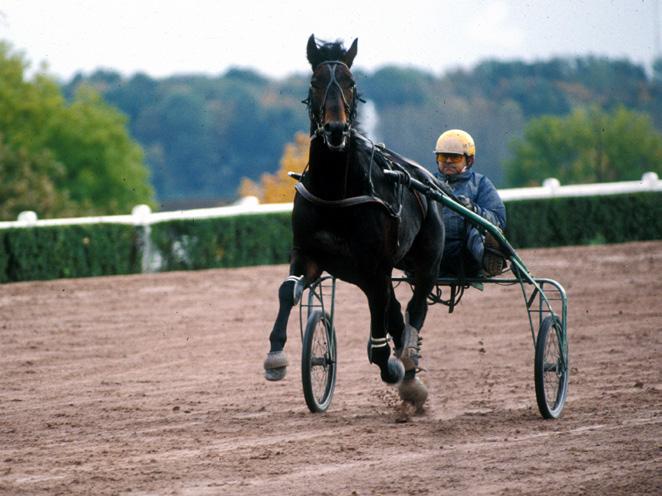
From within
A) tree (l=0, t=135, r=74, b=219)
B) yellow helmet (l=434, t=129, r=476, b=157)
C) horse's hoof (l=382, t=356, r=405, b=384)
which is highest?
tree (l=0, t=135, r=74, b=219)

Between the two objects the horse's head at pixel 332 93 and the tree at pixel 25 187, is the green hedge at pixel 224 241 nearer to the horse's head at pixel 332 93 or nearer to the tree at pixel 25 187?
the horse's head at pixel 332 93

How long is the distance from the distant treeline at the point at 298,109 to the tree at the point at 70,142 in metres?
6.15

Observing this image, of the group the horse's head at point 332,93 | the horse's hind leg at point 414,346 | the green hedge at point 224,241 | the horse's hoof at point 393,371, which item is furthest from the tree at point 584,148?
the horse's head at point 332,93

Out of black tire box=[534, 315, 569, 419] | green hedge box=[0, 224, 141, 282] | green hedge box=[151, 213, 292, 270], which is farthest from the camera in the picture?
green hedge box=[151, 213, 292, 270]

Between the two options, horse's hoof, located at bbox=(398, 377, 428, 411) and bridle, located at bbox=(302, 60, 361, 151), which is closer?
bridle, located at bbox=(302, 60, 361, 151)

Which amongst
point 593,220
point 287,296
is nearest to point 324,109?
point 287,296

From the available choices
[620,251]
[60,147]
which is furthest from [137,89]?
[620,251]

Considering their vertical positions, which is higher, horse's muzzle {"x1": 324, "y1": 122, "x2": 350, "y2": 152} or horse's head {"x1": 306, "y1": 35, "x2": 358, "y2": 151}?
horse's head {"x1": 306, "y1": 35, "x2": 358, "y2": 151}

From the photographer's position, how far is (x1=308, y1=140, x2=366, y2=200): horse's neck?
5707mm

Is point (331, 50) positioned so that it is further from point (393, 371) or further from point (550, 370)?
point (550, 370)

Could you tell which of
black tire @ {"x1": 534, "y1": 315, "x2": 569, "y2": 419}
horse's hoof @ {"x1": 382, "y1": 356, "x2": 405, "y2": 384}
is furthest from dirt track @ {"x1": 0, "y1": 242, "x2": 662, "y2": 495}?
horse's hoof @ {"x1": 382, "y1": 356, "x2": 405, "y2": 384}

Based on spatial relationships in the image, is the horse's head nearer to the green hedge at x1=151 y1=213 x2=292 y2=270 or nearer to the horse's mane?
the horse's mane

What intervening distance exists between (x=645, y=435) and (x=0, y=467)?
→ 10.1 ft

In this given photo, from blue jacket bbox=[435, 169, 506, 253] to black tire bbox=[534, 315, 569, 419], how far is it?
2.36 feet
